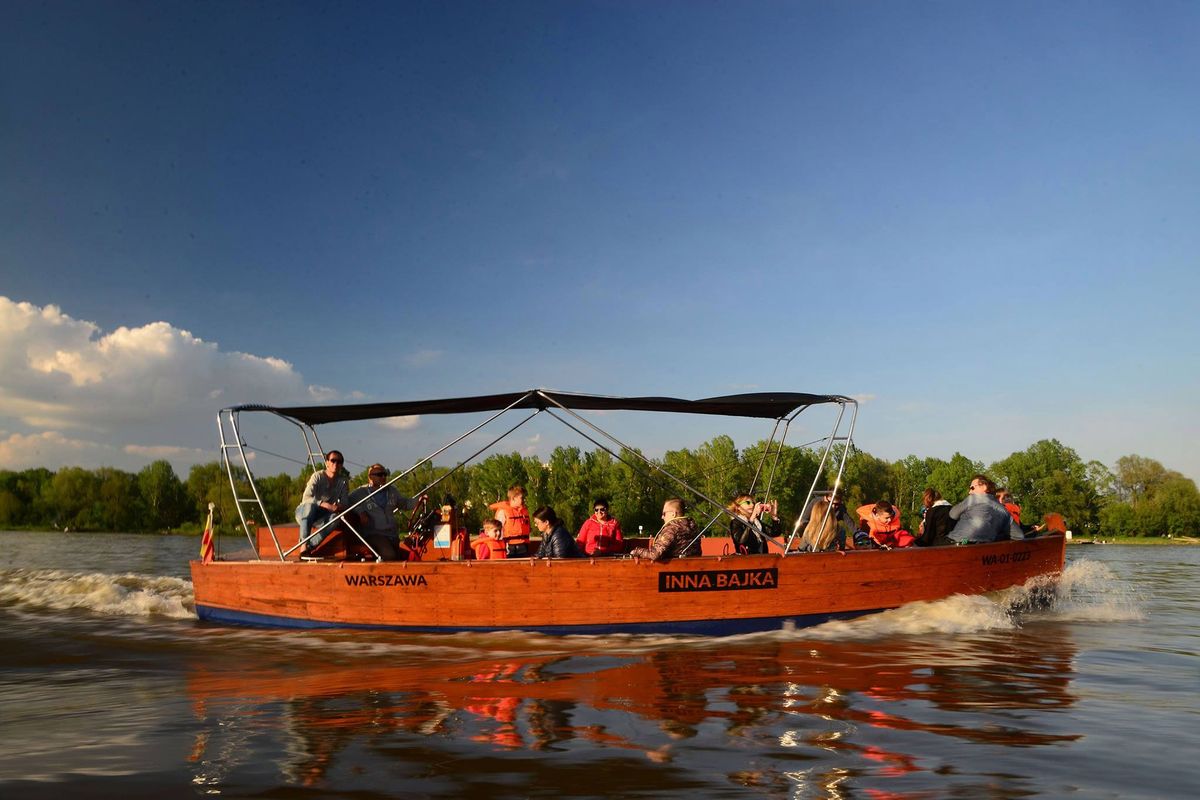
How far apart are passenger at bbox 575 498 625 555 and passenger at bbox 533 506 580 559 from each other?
404 mm

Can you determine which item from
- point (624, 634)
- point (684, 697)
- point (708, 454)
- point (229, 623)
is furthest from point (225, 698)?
point (708, 454)

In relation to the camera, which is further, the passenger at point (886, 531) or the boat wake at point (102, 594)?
the boat wake at point (102, 594)

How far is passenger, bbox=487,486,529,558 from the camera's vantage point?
11234 millimetres

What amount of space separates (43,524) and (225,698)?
95.2m

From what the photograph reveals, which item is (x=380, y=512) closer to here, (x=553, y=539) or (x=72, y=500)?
(x=553, y=539)

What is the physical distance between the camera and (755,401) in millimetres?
10508

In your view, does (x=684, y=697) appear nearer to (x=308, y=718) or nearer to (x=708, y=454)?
(x=308, y=718)

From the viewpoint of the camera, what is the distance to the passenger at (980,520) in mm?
10750

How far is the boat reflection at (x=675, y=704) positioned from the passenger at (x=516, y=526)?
8.19 ft

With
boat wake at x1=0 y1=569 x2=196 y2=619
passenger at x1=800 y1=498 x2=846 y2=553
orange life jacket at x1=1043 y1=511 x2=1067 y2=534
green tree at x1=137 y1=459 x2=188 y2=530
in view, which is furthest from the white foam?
green tree at x1=137 y1=459 x2=188 y2=530

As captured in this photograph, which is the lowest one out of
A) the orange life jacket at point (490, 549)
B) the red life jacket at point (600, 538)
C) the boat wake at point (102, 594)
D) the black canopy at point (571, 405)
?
the boat wake at point (102, 594)

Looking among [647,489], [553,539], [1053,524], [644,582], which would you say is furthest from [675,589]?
[647,489]

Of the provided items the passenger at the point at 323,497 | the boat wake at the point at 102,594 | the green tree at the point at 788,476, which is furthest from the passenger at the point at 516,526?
the green tree at the point at 788,476

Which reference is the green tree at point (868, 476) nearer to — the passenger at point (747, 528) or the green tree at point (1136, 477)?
the green tree at point (1136, 477)
